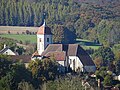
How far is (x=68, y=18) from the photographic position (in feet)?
370

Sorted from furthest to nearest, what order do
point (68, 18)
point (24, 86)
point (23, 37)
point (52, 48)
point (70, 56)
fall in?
point (68, 18), point (23, 37), point (52, 48), point (70, 56), point (24, 86)

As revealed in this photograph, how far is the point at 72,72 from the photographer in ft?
198

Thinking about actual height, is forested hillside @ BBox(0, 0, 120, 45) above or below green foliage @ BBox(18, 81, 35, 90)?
below

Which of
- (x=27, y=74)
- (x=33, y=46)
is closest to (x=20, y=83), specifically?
(x=27, y=74)

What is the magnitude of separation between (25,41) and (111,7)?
52714mm

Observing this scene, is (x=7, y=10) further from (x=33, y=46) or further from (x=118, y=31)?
(x=33, y=46)

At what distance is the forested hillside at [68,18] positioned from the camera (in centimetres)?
9694

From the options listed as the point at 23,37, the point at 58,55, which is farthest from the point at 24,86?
the point at 23,37

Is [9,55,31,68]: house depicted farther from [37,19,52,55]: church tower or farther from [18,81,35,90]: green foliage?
[18,81,35,90]: green foliage

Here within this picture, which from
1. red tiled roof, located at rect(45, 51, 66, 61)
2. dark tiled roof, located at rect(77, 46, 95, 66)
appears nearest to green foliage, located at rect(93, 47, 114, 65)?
dark tiled roof, located at rect(77, 46, 95, 66)

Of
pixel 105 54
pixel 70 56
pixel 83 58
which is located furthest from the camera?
A: pixel 105 54

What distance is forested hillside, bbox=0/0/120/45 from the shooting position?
318 feet

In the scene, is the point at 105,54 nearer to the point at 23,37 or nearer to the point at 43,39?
the point at 43,39

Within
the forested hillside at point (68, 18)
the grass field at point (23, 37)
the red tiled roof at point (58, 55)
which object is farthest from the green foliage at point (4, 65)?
the forested hillside at point (68, 18)
